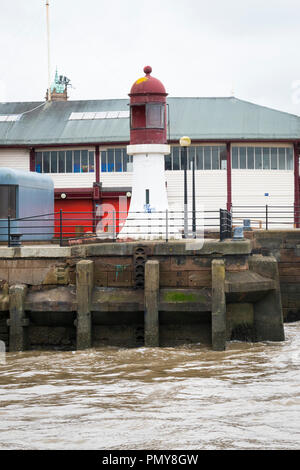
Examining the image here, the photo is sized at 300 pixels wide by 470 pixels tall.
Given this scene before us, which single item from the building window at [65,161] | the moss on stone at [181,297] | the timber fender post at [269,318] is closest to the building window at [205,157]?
the building window at [65,161]

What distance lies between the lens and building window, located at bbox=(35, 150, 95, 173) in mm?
32250

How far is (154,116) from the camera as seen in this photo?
20906 mm

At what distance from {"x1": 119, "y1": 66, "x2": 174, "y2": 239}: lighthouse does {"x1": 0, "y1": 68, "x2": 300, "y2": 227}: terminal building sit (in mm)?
10064

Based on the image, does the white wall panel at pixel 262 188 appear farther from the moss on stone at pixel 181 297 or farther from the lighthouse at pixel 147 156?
the moss on stone at pixel 181 297

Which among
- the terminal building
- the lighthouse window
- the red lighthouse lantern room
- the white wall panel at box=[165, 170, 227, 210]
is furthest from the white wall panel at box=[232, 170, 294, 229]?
the lighthouse window

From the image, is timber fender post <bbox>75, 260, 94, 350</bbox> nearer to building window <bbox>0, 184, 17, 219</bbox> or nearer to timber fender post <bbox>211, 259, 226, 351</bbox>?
timber fender post <bbox>211, 259, 226, 351</bbox>

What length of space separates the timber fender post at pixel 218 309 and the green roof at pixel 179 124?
53.9ft

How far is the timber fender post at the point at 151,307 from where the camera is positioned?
1572 cm

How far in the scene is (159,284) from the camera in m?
16.5

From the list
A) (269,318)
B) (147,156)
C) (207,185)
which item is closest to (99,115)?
(207,185)
